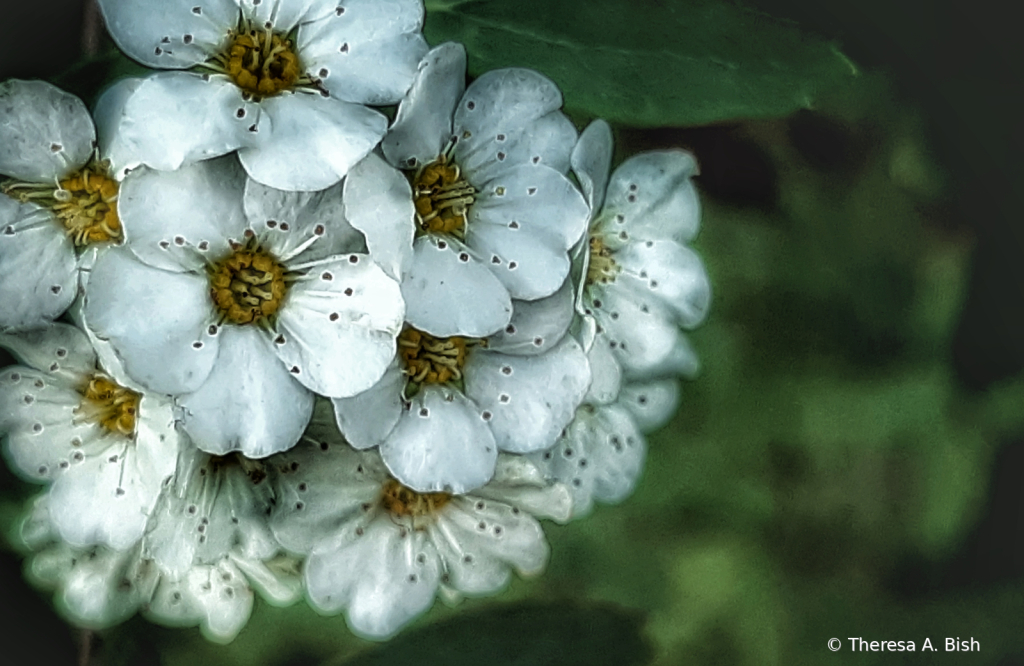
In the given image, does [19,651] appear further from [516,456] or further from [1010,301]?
[1010,301]

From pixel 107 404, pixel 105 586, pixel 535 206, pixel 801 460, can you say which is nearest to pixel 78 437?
pixel 107 404

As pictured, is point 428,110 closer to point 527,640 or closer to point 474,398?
point 474,398

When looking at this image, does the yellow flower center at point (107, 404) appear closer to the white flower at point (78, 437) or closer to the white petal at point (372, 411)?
the white flower at point (78, 437)

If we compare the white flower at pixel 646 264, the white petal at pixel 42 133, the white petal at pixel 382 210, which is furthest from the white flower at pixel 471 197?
the white petal at pixel 42 133

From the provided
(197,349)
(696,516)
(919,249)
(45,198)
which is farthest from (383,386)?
(919,249)

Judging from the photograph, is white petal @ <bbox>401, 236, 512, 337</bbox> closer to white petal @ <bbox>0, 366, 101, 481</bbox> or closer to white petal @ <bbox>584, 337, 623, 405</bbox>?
white petal @ <bbox>584, 337, 623, 405</bbox>

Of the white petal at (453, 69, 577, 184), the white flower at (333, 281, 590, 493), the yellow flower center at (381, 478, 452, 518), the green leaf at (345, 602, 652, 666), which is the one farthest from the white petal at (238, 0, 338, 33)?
the green leaf at (345, 602, 652, 666)
